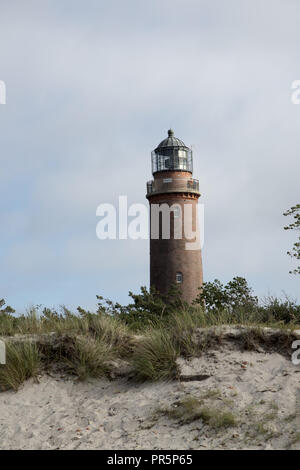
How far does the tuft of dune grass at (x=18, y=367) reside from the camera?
10453 mm

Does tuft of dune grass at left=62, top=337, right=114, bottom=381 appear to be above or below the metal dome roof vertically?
below

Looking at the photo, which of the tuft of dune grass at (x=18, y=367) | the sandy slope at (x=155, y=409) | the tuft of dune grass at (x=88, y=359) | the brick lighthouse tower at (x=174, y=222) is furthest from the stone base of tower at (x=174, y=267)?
the sandy slope at (x=155, y=409)

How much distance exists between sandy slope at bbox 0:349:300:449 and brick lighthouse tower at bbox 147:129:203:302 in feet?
86.7

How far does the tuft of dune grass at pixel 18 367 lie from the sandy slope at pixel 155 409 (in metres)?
0.18

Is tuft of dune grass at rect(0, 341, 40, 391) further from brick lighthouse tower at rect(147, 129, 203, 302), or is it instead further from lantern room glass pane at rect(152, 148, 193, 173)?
lantern room glass pane at rect(152, 148, 193, 173)

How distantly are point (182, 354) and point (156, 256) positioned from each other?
89.7 ft

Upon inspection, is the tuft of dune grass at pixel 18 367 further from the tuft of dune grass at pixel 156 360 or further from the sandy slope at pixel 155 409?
the tuft of dune grass at pixel 156 360

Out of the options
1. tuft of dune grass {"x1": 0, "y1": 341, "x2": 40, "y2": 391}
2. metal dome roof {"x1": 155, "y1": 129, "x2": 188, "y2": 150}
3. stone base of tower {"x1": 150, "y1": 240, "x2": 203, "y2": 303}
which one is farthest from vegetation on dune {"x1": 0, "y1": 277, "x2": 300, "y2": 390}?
metal dome roof {"x1": 155, "y1": 129, "x2": 188, "y2": 150}

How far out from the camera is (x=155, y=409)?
905 centimetres

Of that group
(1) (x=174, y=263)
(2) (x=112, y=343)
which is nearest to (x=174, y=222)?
(1) (x=174, y=263)

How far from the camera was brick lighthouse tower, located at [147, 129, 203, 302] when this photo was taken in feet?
122

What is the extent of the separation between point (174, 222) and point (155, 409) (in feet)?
95.6

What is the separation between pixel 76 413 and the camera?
944 cm
